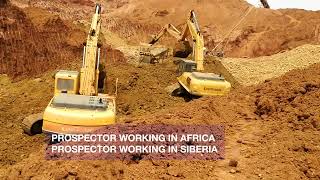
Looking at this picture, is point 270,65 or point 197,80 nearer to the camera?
point 197,80

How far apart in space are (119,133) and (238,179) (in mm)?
2403

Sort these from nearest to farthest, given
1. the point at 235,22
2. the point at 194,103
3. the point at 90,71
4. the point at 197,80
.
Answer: the point at 194,103, the point at 90,71, the point at 197,80, the point at 235,22

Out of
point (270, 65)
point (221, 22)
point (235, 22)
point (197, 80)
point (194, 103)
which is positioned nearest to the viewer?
point (194, 103)

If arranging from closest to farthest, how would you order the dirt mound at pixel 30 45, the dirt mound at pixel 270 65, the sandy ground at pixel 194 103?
1. the sandy ground at pixel 194 103
2. the dirt mound at pixel 270 65
3. the dirt mound at pixel 30 45

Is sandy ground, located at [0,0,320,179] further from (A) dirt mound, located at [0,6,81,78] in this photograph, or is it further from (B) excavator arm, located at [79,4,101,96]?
(B) excavator arm, located at [79,4,101,96]

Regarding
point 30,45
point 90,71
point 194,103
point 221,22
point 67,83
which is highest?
point 221,22

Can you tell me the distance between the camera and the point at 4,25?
27656mm

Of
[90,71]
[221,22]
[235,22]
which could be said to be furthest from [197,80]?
[221,22]

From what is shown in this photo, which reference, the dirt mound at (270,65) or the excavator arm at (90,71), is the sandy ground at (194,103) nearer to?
the dirt mound at (270,65)

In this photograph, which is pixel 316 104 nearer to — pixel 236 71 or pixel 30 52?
pixel 236 71

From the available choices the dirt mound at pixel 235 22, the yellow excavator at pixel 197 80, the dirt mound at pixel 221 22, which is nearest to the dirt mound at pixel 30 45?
the dirt mound at pixel 221 22

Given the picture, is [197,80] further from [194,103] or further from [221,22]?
[221,22]

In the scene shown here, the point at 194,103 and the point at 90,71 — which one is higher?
the point at 90,71

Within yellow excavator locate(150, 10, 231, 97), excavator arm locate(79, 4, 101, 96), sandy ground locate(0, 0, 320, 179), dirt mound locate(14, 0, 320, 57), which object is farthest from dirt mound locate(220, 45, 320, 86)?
excavator arm locate(79, 4, 101, 96)
